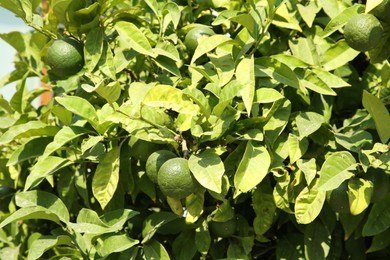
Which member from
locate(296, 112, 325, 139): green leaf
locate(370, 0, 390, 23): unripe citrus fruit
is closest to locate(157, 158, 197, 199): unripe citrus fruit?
locate(296, 112, 325, 139): green leaf

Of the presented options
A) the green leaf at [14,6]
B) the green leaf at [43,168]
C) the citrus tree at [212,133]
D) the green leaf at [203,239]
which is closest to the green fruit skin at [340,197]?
the citrus tree at [212,133]

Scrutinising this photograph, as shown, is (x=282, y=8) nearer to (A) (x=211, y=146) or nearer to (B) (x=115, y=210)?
(A) (x=211, y=146)

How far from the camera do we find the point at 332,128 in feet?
5.98

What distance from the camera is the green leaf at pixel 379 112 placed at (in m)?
1.54

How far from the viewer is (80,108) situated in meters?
1.65

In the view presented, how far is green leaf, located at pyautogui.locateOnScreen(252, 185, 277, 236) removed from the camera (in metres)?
1.72

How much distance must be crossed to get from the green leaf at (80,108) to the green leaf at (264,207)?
455mm

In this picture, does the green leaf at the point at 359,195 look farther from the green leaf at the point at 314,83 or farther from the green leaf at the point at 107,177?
the green leaf at the point at 107,177

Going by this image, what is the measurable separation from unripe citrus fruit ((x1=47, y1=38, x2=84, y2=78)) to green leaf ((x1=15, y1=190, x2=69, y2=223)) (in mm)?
337

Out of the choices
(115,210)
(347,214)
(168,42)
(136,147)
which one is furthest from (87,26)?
(347,214)

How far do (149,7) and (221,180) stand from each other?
0.71 m

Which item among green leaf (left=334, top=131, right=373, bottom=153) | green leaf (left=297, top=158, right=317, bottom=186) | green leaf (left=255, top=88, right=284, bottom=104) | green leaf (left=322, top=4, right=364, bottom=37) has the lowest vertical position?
green leaf (left=297, top=158, right=317, bottom=186)

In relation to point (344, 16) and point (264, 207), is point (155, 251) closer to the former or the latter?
point (264, 207)

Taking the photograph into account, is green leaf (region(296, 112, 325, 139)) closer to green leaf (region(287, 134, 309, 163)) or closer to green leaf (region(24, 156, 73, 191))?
green leaf (region(287, 134, 309, 163))
